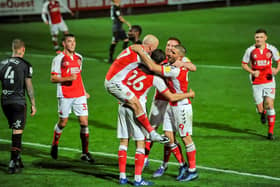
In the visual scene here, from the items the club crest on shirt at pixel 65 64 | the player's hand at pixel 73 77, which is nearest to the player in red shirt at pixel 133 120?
the player's hand at pixel 73 77

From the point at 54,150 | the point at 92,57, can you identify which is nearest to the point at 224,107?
the point at 54,150

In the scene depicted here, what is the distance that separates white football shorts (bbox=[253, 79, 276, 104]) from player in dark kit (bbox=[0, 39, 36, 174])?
5.22m

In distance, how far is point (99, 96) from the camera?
1725 cm

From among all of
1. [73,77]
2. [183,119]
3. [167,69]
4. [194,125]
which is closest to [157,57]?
[167,69]

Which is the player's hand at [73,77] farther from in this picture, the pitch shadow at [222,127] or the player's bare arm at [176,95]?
the pitch shadow at [222,127]

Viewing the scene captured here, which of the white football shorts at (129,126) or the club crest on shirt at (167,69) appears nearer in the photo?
the club crest on shirt at (167,69)

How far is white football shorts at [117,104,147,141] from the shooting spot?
9.89 metres

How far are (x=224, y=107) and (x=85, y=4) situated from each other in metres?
21.5

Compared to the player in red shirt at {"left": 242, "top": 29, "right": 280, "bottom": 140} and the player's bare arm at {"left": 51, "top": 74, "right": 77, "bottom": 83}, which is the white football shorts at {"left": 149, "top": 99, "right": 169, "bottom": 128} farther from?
the player in red shirt at {"left": 242, "top": 29, "right": 280, "bottom": 140}

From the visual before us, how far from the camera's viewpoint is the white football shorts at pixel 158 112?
34.6 feet

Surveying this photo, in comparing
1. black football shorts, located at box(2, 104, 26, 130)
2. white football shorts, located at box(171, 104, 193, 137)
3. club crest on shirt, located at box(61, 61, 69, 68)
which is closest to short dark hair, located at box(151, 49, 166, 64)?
white football shorts, located at box(171, 104, 193, 137)

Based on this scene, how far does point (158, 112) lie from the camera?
417 inches

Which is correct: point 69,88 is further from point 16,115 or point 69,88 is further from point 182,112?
point 182,112

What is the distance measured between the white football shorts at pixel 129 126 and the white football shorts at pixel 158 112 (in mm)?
707
